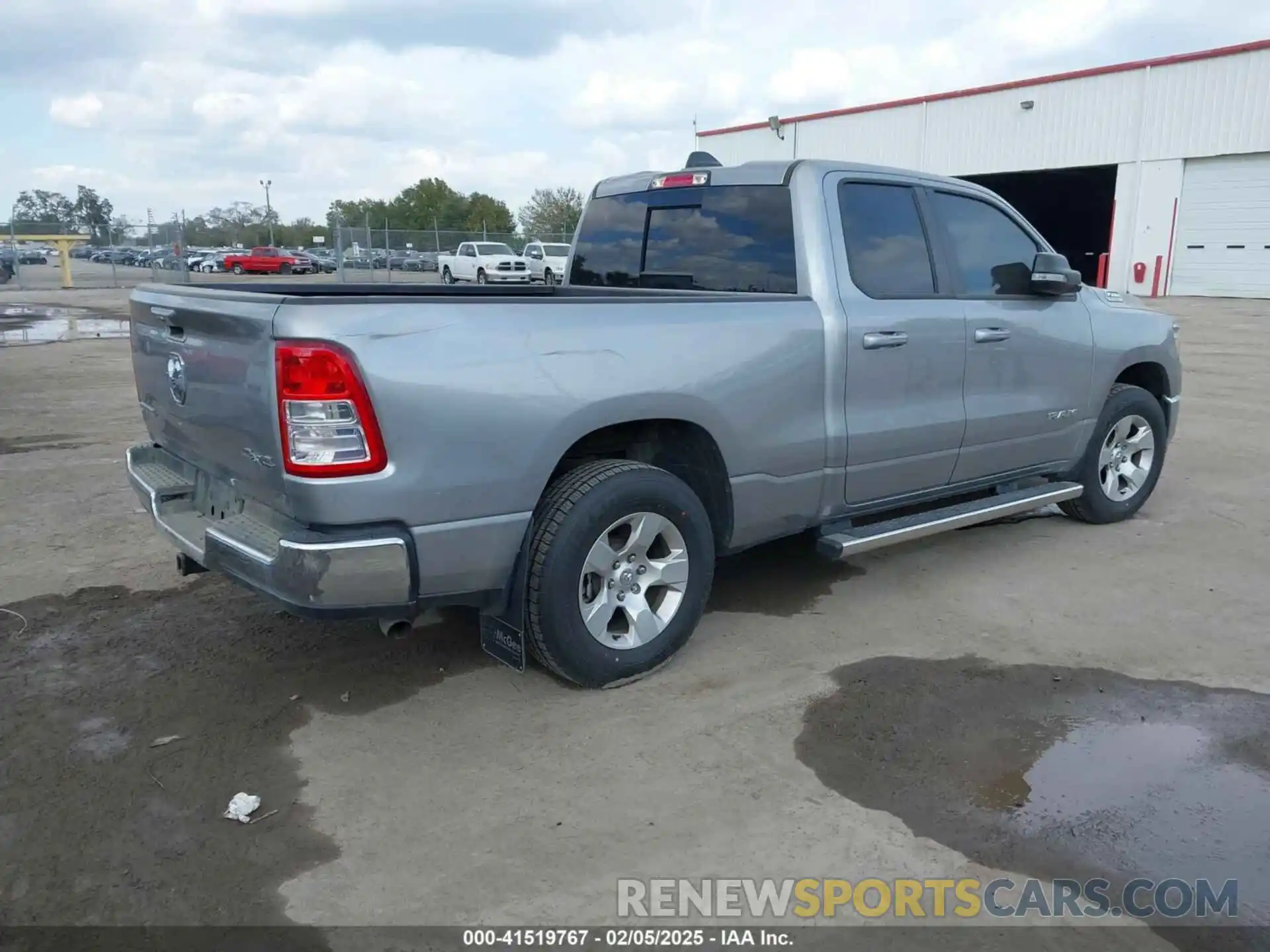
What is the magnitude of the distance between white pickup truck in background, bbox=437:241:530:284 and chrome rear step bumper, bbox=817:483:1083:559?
2844 cm

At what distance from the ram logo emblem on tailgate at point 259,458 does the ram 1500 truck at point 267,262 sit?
4498 cm

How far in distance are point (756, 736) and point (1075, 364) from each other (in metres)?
3.15

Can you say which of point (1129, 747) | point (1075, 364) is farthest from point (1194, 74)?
point (1129, 747)

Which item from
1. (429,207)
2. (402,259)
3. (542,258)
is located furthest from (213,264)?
(429,207)

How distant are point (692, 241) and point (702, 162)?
68 cm

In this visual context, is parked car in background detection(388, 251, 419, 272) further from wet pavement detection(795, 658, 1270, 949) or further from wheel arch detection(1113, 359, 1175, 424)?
wet pavement detection(795, 658, 1270, 949)

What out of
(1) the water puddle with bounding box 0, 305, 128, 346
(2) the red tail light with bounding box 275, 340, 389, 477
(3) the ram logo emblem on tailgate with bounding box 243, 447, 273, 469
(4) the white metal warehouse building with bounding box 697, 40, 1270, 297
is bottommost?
(1) the water puddle with bounding box 0, 305, 128, 346

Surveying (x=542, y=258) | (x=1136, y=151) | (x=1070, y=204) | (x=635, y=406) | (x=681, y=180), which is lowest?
(x=542, y=258)

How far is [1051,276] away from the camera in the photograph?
5117mm

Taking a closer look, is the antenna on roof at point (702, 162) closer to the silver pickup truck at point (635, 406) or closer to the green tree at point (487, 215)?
the silver pickup truck at point (635, 406)

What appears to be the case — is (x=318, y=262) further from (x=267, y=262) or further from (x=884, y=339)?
(x=884, y=339)

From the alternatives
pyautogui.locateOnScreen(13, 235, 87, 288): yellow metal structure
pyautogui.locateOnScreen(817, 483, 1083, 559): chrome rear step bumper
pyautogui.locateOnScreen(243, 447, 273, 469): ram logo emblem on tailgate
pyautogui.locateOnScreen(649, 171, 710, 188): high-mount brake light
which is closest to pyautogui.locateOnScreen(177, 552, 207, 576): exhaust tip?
pyautogui.locateOnScreen(243, 447, 273, 469): ram logo emblem on tailgate

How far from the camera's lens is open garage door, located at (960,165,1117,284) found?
112 feet

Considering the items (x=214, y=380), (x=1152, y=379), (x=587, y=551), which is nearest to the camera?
(x=214, y=380)
